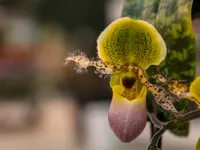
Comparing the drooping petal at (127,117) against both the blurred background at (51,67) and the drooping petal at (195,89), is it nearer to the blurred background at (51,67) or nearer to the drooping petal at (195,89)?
the drooping petal at (195,89)

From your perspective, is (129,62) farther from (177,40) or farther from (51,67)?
(51,67)

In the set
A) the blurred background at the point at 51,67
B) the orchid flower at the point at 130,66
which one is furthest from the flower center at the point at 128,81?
the blurred background at the point at 51,67

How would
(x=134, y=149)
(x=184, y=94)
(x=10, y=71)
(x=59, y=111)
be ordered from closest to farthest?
(x=184, y=94), (x=134, y=149), (x=10, y=71), (x=59, y=111)

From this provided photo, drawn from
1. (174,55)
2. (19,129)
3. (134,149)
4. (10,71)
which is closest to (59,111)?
(19,129)

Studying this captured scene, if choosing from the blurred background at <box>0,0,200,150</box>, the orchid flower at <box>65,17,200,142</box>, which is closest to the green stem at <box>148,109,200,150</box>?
the orchid flower at <box>65,17,200,142</box>

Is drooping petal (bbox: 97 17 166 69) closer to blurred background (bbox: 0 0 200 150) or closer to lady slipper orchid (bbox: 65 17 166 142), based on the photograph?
lady slipper orchid (bbox: 65 17 166 142)

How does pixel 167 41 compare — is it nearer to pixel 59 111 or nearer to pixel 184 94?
pixel 184 94

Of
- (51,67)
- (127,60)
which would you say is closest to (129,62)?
(127,60)
